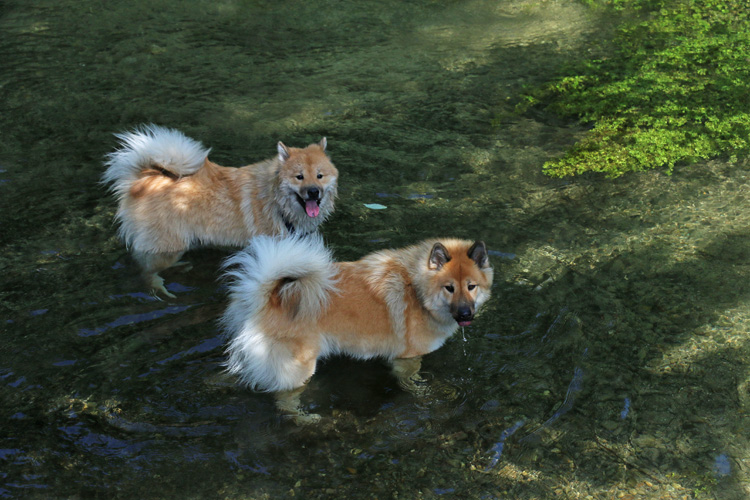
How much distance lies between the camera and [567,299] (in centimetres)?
526

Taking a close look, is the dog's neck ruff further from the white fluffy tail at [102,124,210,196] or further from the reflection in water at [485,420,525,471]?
the reflection in water at [485,420,525,471]

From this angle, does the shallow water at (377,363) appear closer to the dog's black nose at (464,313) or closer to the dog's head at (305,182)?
the dog's head at (305,182)

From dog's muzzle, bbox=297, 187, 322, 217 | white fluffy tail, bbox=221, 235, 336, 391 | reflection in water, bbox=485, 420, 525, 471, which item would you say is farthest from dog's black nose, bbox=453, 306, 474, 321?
dog's muzzle, bbox=297, 187, 322, 217

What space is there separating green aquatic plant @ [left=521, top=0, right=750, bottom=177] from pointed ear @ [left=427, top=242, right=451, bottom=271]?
314 centimetres

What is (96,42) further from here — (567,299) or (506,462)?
(506,462)

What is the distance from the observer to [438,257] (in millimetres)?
4406

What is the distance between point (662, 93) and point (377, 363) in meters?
5.64

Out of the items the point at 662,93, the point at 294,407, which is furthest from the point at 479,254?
the point at 662,93

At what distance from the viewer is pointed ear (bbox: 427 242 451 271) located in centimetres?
433

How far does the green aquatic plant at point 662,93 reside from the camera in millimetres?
7102

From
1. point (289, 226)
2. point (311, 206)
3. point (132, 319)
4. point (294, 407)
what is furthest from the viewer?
point (289, 226)

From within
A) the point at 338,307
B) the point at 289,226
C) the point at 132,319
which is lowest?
the point at 132,319

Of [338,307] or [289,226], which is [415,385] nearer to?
[338,307]

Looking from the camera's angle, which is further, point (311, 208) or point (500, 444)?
point (311, 208)
